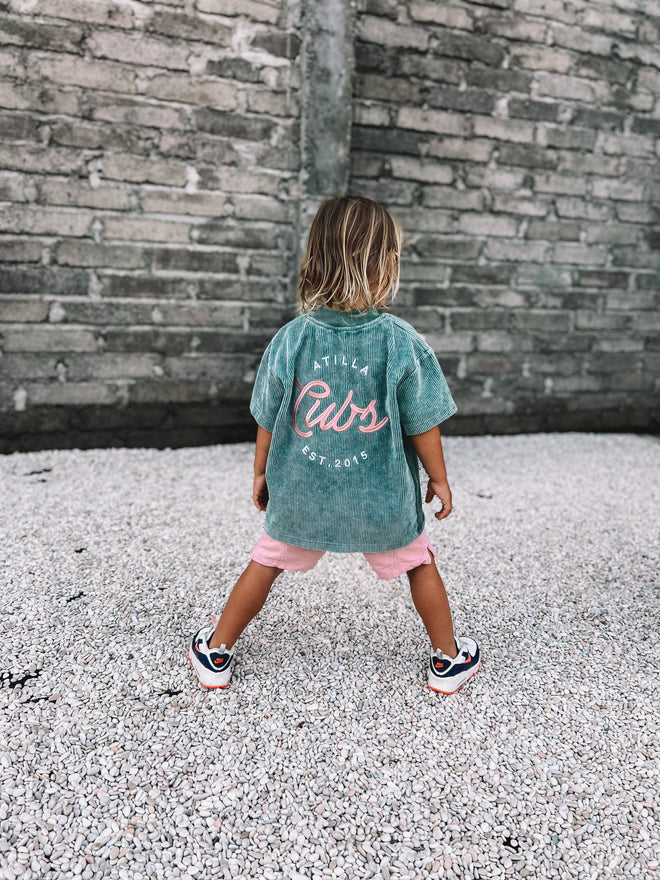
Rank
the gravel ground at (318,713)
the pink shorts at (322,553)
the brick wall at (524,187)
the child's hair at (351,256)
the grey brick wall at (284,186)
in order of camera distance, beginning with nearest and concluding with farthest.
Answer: the gravel ground at (318,713) → the child's hair at (351,256) → the pink shorts at (322,553) → the grey brick wall at (284,186) → the brick wall at (524,187)

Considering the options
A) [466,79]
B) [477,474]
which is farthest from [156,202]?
Result: [477,474]

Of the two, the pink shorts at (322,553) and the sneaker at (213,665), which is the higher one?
the pink shorts at (322,553)

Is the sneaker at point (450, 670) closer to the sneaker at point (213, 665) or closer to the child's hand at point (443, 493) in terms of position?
the child's hand at point (443, 493)

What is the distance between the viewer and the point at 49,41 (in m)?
3.31

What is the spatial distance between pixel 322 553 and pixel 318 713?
1.34 feet

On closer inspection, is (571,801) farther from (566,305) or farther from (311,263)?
(566,305)

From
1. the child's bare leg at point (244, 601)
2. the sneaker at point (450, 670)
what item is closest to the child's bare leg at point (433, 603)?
the sneaker at point (450, 670)

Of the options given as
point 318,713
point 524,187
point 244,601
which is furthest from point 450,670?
point 524,187

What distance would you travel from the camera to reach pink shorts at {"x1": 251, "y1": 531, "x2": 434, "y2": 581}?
1637mm

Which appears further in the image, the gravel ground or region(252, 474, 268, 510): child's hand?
region(252, 474, 268, 510): child's hand

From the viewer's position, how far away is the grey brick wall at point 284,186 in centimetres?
346

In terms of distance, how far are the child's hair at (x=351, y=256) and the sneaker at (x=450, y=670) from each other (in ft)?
3.22

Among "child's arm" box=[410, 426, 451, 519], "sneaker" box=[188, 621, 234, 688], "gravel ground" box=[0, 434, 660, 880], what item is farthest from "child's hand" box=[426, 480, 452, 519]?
"sneaker" box=[188, 621, 234, 688]

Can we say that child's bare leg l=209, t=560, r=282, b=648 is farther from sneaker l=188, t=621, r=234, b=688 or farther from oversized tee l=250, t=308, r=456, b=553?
oversized tee l=250, t=308, r=456, b=553
